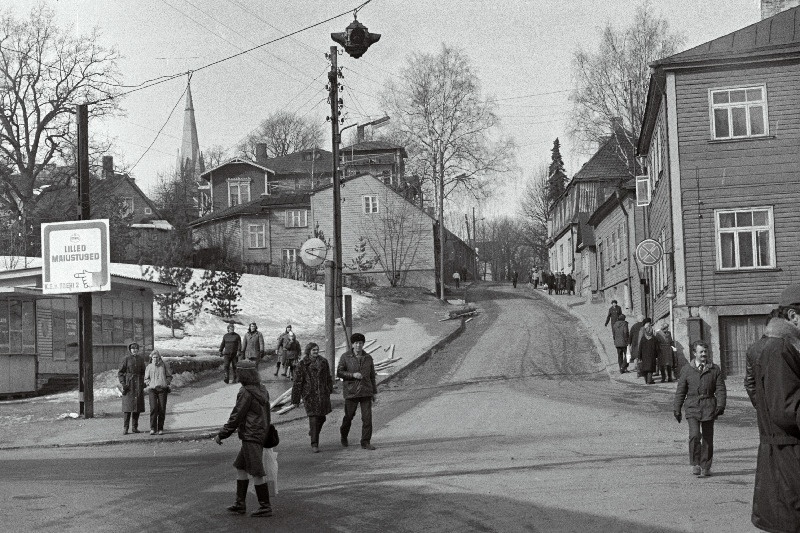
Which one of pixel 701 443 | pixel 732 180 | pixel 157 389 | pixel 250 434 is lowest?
pixel 701 443

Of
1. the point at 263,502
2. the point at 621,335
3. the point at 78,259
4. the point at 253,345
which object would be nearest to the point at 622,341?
the point at 621,335

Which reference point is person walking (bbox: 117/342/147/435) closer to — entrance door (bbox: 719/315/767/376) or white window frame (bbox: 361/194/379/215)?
entrance door (bbox: 719/315/767/376)

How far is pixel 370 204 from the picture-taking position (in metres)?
65.5

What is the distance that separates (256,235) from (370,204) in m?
9.20

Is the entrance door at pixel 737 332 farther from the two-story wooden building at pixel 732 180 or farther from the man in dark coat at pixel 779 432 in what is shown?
the man in dark coat at pixel 779 432

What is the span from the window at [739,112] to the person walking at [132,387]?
55.3ft

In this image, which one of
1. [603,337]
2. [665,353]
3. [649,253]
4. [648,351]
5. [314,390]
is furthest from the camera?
[603,337]

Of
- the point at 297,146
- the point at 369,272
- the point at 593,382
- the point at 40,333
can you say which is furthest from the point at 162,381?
the point at 297,146

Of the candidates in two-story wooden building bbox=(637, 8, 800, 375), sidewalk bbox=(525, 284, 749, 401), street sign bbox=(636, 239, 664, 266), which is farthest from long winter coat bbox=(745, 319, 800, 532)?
two-story wooden building bbox=(637, 8, 800, 375)

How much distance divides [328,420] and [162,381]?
3.40 metres

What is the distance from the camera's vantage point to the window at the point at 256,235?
2756 inches

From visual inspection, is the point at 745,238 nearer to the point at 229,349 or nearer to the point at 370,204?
the point at 229,349

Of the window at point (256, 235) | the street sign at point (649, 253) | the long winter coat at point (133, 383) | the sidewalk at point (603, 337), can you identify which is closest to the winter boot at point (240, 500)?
the long winter coat at point (133, 383)

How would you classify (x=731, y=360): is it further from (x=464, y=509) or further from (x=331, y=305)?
(x=464, y=509)
